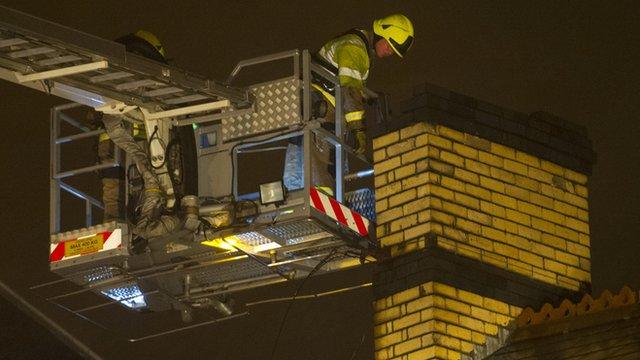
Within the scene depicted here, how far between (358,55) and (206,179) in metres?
1.65

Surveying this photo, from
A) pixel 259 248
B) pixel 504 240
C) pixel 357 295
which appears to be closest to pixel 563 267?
pixel 504 240

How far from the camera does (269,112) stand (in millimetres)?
13875

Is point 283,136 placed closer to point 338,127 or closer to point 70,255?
point 338,127

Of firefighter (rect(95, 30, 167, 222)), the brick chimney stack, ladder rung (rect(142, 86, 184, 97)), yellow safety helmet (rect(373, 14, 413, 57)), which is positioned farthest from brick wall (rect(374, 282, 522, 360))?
yellow safety helmet (rect(373, 14, 413, 57))

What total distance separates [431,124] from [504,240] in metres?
1.06

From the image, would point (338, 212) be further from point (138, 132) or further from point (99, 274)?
point (99, 274)

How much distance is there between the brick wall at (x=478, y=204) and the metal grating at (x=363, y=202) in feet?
1.98

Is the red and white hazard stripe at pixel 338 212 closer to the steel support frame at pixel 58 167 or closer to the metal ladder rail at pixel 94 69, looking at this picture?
the metal ladder rail at pixel 94 69

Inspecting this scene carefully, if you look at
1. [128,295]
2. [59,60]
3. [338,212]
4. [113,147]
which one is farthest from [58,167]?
[338,212]

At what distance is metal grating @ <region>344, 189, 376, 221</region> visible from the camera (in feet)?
45.8

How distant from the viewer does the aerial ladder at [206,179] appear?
1341 centimetres

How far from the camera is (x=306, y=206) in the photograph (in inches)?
523

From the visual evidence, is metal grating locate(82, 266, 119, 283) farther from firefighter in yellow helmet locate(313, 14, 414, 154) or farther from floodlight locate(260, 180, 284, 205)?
firefighter in yellow helmet locate(313, 14, 414, 154)

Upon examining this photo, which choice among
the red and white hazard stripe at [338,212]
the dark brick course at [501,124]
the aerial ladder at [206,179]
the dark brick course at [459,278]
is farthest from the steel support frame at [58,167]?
the dark brick course at [459,278]
